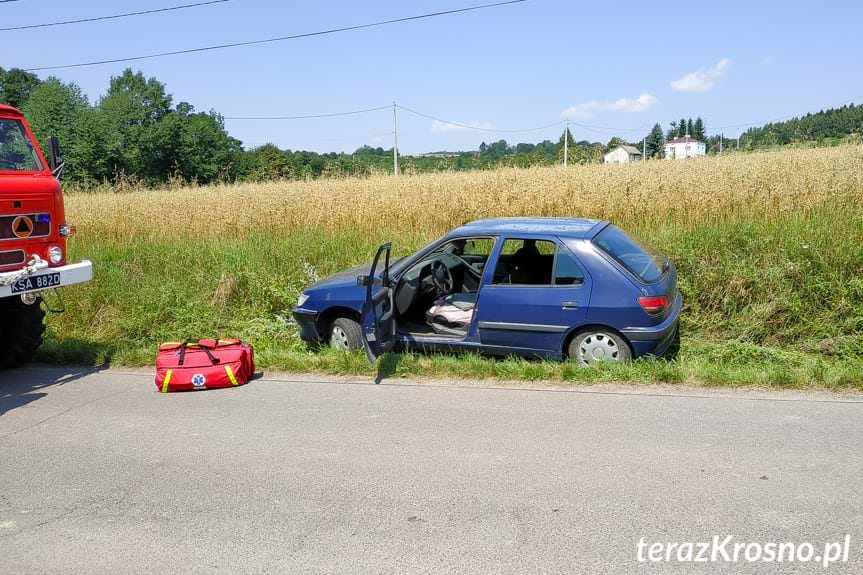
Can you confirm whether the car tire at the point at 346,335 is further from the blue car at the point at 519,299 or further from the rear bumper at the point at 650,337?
the rear bumper at the point at 650,337

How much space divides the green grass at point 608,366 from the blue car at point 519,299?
24 centimetres

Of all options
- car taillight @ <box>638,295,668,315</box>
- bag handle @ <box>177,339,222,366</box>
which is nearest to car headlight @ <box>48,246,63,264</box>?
bag handle @ <box>177,339,222,366</box>

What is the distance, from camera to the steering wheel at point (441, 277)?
7.73 meters

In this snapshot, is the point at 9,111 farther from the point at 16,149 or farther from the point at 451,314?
the point at 451,314

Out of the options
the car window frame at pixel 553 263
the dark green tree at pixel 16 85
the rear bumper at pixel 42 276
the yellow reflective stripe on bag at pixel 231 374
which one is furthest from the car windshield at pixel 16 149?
the dark green tree at pixel 16 85

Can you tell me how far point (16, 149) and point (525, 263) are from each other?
5.78 metres

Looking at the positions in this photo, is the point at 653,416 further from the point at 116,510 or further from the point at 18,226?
the point at 18,226

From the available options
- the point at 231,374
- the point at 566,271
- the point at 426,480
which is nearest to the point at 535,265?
the point at 566,271

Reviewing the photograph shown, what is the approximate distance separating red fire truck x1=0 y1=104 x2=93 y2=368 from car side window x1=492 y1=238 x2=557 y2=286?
4.46 meters

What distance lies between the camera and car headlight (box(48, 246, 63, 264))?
776 cm

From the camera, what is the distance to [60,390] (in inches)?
287

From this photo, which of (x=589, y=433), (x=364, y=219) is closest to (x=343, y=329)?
(x=589, y=433)

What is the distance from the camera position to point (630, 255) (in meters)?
7.00

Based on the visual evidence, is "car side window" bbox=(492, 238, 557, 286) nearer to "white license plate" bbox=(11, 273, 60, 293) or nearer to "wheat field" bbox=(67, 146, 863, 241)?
"white license plate" bbox=(11, 273, 60, 293)
